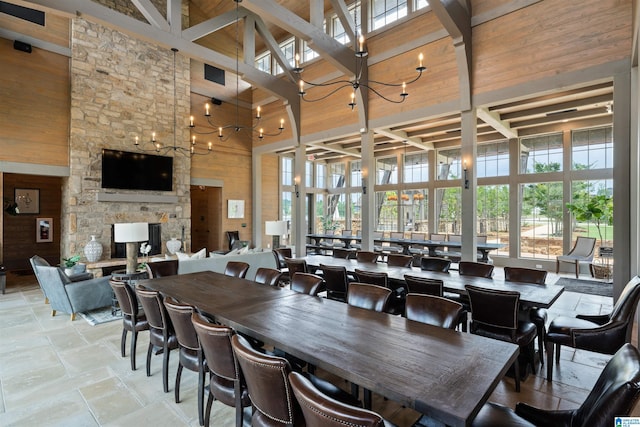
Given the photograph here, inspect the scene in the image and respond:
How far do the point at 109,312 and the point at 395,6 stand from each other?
26.1 ft

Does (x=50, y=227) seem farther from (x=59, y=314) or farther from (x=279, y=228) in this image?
(x=279, y=228)

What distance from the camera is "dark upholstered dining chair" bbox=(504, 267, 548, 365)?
316 cm

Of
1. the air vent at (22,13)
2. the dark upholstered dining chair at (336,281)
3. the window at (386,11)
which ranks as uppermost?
the window at (386,11)

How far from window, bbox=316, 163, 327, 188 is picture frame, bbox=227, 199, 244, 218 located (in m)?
3.84

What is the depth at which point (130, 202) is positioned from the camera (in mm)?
7918

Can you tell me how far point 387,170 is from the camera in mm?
11758

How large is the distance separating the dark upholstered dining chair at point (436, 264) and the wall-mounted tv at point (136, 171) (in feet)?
23.1

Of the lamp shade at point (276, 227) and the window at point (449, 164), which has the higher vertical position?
the window at point (449, 164)

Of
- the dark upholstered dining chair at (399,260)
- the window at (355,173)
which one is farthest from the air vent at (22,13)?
the window at (355,173)

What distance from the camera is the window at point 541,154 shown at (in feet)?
27.3

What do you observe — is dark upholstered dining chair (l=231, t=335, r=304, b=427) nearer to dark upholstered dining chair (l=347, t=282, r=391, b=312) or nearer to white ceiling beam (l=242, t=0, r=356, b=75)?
dark upholstered dining chair (l=347, t=282, r=391, b=312)

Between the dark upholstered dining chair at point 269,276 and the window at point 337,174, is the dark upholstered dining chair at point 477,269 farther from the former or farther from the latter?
the window at point 337,174

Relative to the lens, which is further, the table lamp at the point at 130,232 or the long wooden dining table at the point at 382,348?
the table lamp at the point at 130,232

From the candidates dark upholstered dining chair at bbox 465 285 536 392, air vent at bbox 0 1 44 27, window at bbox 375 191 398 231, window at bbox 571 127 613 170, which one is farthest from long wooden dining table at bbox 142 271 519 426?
window at bbox 375 191 398 231
